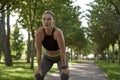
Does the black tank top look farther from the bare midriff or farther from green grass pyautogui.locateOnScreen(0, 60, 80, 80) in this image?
green grass pyautogui.locateOnScreen(0, 60, 80, 80)

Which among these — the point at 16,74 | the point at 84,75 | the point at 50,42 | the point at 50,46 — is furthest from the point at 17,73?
the point at 50,42

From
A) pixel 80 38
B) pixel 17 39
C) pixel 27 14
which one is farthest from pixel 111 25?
pixel 17 39

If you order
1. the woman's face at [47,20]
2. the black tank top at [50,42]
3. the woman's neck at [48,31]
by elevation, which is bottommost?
the black tank top at [50,42]

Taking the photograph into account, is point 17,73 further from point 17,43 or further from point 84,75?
point 17,43

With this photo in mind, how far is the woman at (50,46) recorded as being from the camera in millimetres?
5477

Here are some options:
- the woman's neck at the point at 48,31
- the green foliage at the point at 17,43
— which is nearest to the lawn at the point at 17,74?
the woman's neck at the point at 48,31

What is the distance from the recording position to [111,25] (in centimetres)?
4466

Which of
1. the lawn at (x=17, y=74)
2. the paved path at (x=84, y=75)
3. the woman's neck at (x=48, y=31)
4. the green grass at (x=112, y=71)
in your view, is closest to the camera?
the woman's neck at (x=48, y=31)

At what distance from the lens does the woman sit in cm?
548

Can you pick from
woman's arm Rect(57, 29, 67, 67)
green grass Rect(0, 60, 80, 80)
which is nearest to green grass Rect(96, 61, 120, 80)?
green grass Rect(0, 60, 80, 80)

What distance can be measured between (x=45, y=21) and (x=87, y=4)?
35447mm

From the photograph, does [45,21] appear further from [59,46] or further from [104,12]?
[104,12]

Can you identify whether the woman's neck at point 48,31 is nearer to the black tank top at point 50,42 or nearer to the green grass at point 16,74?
the black tank top at point 50,42

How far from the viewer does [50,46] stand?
18.9ft
